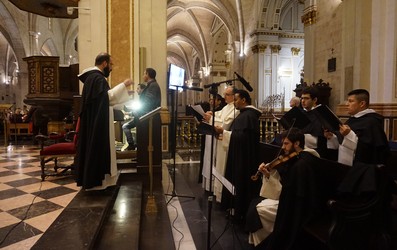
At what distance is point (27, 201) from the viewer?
13.2 feet

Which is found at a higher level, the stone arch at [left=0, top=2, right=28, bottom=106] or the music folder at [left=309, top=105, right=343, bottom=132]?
the stone arch at [left=0, top=2, right=28, bottom=106]

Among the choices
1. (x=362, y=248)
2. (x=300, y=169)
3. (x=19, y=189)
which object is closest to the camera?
(x=362, y=248)

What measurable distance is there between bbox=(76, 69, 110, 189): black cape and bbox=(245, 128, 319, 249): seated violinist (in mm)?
1877

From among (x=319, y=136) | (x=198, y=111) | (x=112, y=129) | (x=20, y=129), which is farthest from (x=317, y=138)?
(x=20, y=129)

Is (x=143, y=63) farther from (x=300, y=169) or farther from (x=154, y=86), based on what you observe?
(x=300, y=169)

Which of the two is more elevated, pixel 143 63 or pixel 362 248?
pixel 143 63

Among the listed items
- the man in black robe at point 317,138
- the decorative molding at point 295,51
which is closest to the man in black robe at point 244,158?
the man in black robe at point 317,138

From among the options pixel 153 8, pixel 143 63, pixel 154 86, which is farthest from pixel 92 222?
pixel 153 8

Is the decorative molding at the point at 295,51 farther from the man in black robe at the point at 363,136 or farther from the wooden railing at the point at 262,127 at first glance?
the man in black robe at the point at 363,136

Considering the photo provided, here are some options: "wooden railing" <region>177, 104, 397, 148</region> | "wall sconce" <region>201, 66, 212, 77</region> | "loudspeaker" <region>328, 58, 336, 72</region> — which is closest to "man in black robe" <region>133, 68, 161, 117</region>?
"wooden railing" <region>177, 104, 397, 148</region>

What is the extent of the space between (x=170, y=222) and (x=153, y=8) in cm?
594

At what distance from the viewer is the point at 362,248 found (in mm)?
2377

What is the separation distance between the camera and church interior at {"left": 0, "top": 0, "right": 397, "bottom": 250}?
10.4 feet

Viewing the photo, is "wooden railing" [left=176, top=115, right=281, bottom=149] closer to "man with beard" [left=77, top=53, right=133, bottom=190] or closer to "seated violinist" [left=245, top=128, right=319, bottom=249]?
"man with beard" [left=77, top=53, right=133, bottom=190]
